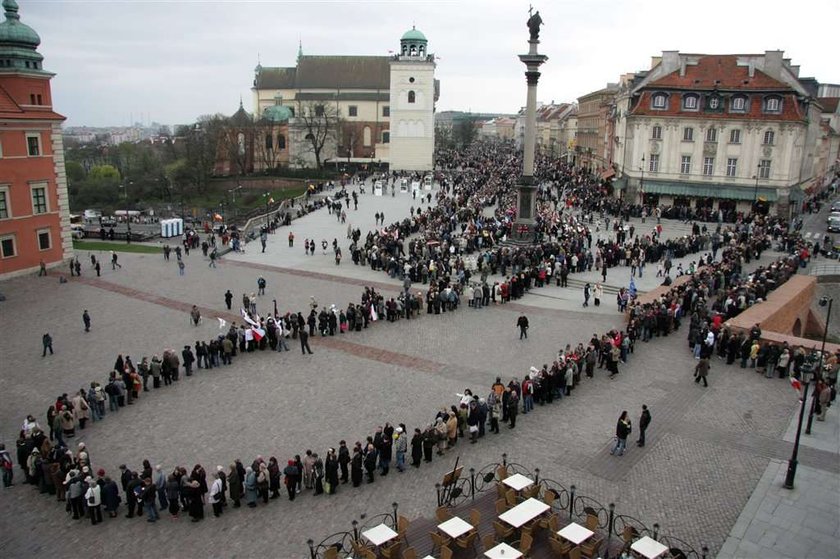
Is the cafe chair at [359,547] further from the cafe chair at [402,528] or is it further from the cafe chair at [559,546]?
the cafe chair at [559,546]

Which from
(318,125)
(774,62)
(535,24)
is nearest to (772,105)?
(774,62)

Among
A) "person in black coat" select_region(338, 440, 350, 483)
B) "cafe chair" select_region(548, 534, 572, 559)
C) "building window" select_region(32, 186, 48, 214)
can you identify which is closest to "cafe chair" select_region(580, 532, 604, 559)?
"cafe chair" select_region(548, 534, 572, 559)

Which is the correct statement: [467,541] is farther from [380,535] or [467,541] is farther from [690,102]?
[690,102]

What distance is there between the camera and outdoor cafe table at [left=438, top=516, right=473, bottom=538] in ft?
37.6

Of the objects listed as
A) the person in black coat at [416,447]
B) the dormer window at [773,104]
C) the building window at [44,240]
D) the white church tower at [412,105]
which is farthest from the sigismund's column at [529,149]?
the white church tower at [412,105]

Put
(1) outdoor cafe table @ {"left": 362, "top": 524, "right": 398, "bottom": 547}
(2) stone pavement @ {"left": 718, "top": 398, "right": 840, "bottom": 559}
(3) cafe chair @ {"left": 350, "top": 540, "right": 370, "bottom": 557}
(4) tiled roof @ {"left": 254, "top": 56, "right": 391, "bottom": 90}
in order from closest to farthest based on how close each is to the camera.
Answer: (1) outdoor cafe table @ {"left": 362, "top": 524, "right": 398, "bottom": 547}
(3) cafe chair @ {"left": 350, "top": 540, "right": 370, "bottom": 557}
(2) stone pavement @ {"left": 718, "top": 398, "right": 840, "bottom": 559}
(4) tiled roof @ {"left": 254, "top": 56, "right": 391, "bottom": 90}

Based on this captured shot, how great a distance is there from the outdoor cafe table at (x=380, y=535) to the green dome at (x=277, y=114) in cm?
9109

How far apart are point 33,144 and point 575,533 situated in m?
37.3

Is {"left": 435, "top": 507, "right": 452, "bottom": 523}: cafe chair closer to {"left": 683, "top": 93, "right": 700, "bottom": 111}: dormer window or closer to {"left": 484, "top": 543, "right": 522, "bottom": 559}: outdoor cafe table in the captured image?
{"left": 484, "top": 543, "right": 522, "bottom": 559}: outdoor cafe table

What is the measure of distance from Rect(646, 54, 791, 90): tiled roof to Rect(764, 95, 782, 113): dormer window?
2.61ft

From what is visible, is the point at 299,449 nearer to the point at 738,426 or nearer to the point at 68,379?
the point at 68,379

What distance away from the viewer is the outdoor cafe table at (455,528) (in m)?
11.5

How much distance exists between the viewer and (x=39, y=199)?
38.2 m

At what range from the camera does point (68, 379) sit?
21.3 meters
